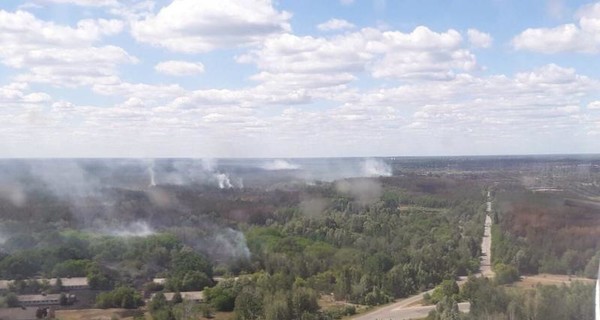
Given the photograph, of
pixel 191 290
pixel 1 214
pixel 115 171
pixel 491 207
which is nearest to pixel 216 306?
pixel 191 290

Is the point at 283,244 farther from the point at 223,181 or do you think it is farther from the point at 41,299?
the point at 223,181

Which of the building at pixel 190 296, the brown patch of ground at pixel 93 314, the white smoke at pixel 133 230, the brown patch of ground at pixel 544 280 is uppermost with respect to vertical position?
the brown patch of ground at pixel 544 280

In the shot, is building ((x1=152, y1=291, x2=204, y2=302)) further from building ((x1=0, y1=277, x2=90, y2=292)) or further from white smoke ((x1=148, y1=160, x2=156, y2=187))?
white smoke ((x1=148, y1=160, x2=156, y2=187))

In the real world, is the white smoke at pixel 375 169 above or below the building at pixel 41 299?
above

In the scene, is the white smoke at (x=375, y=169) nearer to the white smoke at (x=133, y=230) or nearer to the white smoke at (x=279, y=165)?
the white smoke at (x=279, y=165)

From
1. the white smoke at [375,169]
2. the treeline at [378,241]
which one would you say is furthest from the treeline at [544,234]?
the white smoke at [375,169]

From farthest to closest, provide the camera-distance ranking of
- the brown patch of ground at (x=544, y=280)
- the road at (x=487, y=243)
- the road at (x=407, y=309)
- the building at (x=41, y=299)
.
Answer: the road at (x=487, y=243) < the building at (x=41, y=299) < the road at (x=407, y=309) < the brown patch of ground at (x=544, y=280)
